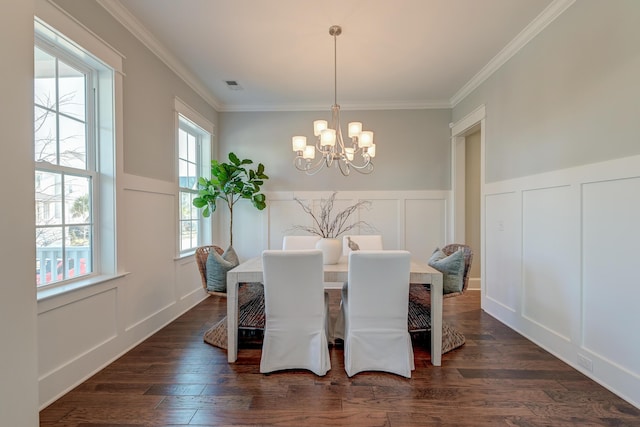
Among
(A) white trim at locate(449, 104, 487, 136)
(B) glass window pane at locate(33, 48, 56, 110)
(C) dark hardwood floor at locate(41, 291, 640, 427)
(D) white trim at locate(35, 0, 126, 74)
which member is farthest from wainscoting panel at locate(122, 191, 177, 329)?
(A) white trim at locate(449, 104, 487, 136)

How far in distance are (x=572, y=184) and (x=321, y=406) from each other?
2.47m

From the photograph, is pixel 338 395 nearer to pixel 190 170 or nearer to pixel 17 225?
pixel 17 225

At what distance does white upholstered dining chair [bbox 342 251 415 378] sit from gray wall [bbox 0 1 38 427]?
168cm

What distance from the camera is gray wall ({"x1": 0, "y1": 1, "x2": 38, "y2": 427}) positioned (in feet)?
3.27

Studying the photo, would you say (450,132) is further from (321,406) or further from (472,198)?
(321,406)

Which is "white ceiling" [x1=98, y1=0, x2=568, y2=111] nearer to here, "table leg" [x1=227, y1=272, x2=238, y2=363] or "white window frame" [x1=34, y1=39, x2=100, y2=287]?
"white window frame" [x1=34, y1=39, x2=100, y2=287]

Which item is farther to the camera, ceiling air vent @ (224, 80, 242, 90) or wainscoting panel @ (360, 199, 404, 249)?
wainscoting panel @ (360, 199, 404, 249)

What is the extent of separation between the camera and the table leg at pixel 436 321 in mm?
2355

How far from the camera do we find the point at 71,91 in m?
2.23

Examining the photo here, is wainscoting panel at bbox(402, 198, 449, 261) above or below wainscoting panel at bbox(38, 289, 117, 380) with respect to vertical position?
above

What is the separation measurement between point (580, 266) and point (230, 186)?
152 inches

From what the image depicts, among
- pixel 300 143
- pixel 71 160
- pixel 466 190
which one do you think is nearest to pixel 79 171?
pixel 71 160

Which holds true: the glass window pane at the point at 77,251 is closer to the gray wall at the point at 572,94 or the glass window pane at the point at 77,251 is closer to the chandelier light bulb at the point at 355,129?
the chandelier light bulb at the point at 355,129

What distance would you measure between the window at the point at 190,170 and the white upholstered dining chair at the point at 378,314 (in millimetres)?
2402
